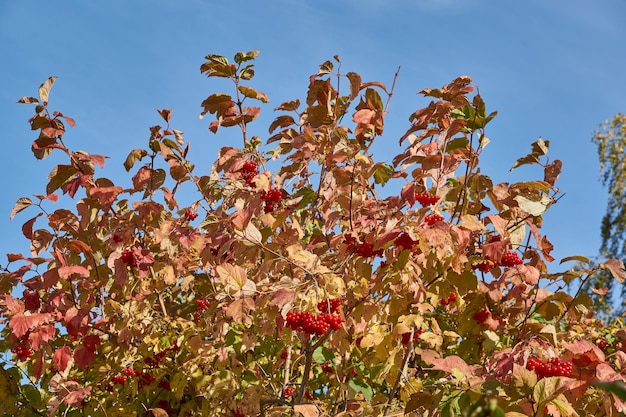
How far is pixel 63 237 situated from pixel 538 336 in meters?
2.86

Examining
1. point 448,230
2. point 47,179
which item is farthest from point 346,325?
point 47,179

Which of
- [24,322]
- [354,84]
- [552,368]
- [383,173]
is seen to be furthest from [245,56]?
[552,368]

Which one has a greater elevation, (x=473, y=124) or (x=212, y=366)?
(x=473, y=124)

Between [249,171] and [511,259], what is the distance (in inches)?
58.7

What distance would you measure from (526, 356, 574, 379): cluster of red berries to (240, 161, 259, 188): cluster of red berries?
1.77 metres

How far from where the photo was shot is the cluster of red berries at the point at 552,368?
2.77 metres

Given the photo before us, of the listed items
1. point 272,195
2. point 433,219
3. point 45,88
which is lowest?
point 433,219

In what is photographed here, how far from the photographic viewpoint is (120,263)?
4.02 metres

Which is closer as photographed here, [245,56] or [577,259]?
[577,259]

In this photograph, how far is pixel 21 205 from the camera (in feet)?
13.0

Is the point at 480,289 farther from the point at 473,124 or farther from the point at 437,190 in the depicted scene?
the point at 473,124

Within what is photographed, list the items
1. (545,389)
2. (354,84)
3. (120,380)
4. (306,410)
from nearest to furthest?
1. (545,389)
2. (306,410)
3. (354,84)
4. (120,380)

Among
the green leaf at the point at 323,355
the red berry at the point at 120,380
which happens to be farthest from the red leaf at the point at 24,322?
the green leaf at the point at 323,355

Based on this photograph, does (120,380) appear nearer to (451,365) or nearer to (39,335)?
(39,335)
